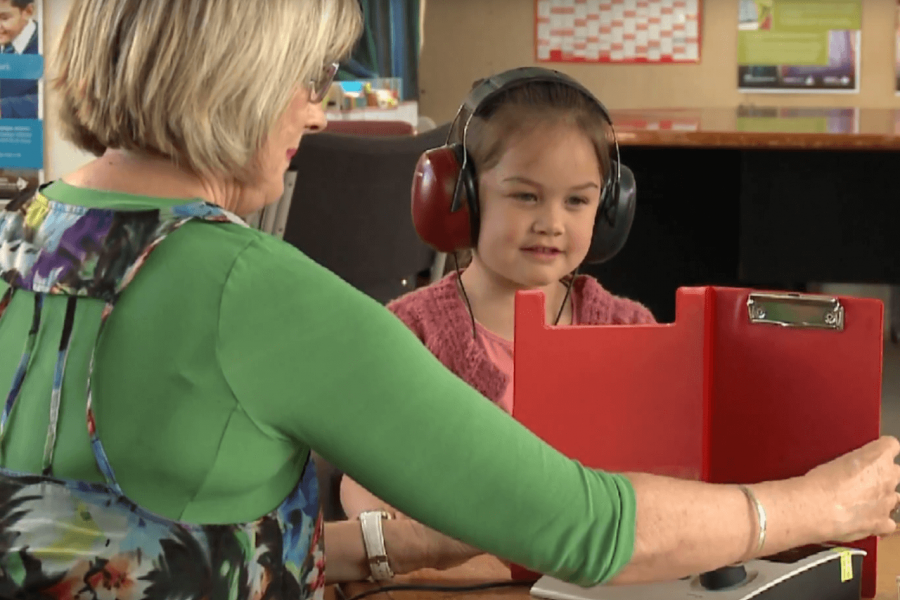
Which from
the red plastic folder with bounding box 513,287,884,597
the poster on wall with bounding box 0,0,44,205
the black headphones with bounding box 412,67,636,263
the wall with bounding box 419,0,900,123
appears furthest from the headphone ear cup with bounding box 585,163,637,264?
the wall with bounding box 419,0,900,123

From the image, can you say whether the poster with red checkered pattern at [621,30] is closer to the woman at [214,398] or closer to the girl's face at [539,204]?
the girl's face at [539,204]

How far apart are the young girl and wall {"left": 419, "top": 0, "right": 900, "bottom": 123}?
15.7ft

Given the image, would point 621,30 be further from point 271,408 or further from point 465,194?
point 271,408

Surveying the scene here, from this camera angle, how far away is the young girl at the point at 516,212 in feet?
5.29

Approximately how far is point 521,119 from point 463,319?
29cm

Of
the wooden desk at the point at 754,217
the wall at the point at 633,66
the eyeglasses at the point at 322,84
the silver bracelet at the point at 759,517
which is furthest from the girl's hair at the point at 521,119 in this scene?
the wall at the point at 633,66

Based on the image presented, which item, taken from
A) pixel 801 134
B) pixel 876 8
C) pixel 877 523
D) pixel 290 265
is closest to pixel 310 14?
pixel 290 265

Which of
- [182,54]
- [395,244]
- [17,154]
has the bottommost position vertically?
[395,244]

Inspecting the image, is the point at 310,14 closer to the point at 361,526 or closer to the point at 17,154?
the point at 361,526

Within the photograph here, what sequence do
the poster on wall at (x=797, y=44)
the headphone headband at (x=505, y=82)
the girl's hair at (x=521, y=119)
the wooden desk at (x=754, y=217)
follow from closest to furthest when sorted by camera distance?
the headphone headband at (x=505, y=82)
the girl's hair at (x=521, y=119)
the wooden desk at (x=754, y=217)
the poster on wall at (x=797, y=44)

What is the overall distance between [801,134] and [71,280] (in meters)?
2.52

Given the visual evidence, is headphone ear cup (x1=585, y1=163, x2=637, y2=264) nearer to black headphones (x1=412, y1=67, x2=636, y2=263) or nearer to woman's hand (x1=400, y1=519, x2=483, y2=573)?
black headphones (x1=412, y1=67, x2=636, y2=263)

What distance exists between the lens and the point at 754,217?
3.29 m

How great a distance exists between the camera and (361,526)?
3.79ft
